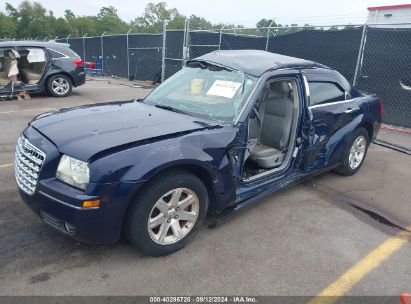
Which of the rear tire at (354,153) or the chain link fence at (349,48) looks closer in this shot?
the rear tire at (354,153)

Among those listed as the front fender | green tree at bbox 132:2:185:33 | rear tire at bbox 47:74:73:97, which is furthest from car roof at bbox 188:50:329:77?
green tree at bbox 132:2:185:33

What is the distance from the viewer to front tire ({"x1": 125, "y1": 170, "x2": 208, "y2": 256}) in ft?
9.02

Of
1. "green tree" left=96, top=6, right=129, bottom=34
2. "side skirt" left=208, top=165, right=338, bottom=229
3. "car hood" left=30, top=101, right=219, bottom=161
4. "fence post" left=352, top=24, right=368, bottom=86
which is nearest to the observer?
"car hood" left=30, top=101, right=219, bottom=161

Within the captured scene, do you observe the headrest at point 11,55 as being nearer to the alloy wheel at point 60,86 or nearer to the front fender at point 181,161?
the alloy wheel at point 60,86

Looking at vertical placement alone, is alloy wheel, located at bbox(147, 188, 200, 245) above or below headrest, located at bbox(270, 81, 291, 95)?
below

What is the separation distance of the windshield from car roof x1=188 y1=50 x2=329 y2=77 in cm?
8

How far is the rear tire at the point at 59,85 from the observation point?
34.6 ft

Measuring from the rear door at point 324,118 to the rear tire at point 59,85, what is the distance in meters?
8.62

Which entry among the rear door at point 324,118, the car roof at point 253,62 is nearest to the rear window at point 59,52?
the car roof at point 253,62

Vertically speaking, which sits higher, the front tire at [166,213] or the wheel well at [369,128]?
the wheel well at [369,128]

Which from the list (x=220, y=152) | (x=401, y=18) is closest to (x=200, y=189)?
(x=220, y=152)

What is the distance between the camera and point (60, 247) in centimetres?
309

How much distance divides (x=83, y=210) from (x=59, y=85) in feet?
30.5

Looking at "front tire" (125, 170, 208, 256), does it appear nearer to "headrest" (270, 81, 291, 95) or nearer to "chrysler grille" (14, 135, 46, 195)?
"chrysler grille" (14, 135, 46, 195)
